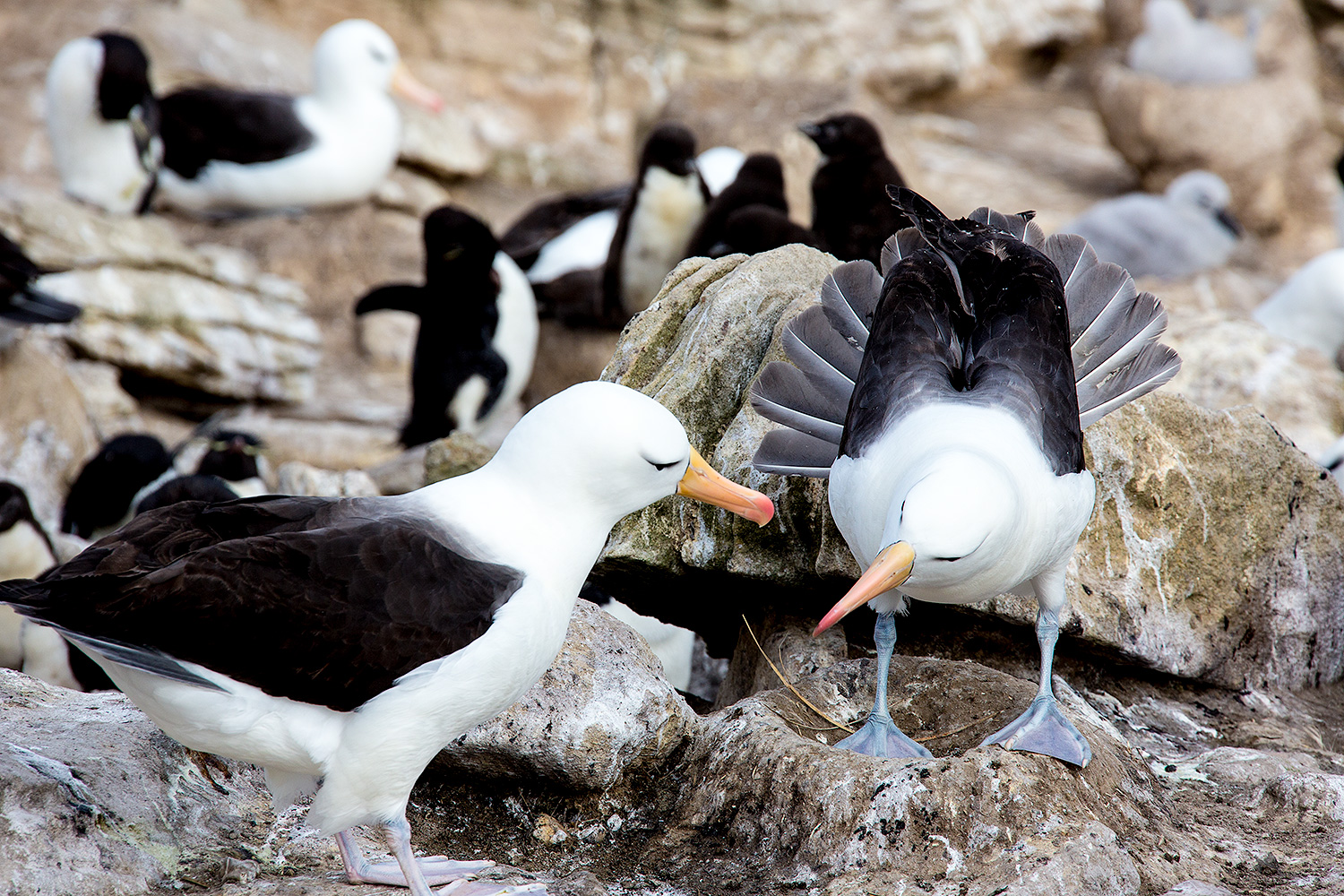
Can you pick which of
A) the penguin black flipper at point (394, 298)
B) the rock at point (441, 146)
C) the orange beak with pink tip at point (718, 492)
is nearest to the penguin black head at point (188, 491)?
the penguin black flipper at point (394, 298)

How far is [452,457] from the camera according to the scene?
595cm

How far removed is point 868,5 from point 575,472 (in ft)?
46.9

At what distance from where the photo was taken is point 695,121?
11.8m

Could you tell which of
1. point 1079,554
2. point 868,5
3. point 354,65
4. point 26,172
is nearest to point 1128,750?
point 1079,554

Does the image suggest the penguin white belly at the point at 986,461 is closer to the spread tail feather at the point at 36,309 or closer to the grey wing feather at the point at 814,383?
the grey wing feather at the point at 814,383

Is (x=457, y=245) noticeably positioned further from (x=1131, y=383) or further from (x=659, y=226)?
(x=1131, y=383)

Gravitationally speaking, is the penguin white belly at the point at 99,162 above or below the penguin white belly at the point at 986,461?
below

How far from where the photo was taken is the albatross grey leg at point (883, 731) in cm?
373

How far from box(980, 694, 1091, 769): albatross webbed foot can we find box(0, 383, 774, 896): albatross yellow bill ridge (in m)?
1.15

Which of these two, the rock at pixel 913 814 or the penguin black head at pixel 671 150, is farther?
the penguin black head at pixel 671 150

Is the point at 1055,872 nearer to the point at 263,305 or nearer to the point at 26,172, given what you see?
the point at 263,305

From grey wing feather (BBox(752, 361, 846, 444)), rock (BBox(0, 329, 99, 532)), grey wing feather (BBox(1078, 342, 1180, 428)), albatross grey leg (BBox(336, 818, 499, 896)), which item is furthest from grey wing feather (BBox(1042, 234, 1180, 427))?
rock (BBox(0, 329, 99, 532))

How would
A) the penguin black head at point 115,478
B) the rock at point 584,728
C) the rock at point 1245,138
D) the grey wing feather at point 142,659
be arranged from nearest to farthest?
the grey wing feather at point 142,659, the rock at point 584,728, the penguin black head at point 115,478, the rock at point 1245,138

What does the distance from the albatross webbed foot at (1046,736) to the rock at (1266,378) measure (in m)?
4.21
